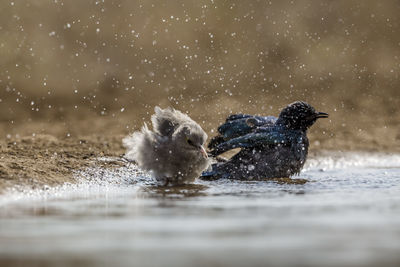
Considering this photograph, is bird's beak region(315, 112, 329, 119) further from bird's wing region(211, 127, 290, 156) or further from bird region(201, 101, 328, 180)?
bird's wing region(211, 127, 290, 156)

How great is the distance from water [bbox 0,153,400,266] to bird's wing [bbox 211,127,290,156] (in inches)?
26.3

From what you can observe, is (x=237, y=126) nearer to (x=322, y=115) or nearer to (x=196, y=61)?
(x=322, y=115)

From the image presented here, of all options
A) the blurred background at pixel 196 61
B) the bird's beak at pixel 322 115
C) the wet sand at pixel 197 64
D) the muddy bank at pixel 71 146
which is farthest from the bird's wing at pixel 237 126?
the blurred background at pixel 196 61

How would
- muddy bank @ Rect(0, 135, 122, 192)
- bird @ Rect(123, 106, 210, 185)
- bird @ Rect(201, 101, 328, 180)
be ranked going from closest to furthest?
muddy bank @ Rect(0, 135, 122, 192), bird @ Rect(123, 106, 210, 185), bird @ Rect(201, 101, 328, 180)

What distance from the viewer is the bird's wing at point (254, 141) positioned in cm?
830

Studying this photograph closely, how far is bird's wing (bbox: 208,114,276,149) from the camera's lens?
8852 millimetres

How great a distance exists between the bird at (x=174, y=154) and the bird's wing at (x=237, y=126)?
85cm

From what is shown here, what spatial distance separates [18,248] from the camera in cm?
420

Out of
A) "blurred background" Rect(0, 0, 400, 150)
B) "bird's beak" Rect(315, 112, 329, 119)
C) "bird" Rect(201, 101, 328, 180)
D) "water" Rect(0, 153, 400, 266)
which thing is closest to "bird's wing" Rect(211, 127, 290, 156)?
"bird" Rect(201, 101, 328, 180)

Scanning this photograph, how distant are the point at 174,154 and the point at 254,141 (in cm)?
102

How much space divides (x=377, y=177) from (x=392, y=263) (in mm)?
4573

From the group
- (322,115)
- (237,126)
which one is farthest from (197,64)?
(322,115)

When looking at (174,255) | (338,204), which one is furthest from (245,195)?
(174,255)

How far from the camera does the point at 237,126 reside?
29.2 ft
